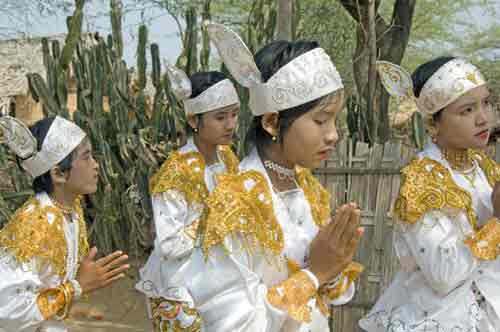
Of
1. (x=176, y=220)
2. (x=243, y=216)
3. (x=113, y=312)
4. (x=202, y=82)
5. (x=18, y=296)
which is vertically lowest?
(x=113, y=312)

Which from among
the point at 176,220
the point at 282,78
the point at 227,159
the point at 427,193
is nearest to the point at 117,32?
the point at 227,159

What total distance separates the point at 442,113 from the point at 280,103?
3.16 feet

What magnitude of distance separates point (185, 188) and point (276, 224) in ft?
5.97

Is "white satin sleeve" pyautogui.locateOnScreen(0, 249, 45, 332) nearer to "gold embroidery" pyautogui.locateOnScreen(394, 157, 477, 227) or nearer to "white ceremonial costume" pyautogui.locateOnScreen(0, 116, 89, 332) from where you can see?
"white ceremonial costume" pyautogui.locateOnScreen(0, 116, 89, 332)

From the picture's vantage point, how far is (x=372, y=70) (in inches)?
238

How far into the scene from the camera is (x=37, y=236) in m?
2.88

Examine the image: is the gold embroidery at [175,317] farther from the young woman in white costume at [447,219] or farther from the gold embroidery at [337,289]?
the gold embroidery at [337,289]

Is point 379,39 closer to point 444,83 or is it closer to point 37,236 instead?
point 444,83

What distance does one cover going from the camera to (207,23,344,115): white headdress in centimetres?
197

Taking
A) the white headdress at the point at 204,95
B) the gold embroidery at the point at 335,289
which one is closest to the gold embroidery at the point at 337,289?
the gold embroidery at the point at 335,289

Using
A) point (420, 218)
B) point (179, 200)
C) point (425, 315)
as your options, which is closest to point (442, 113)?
point (420, 218)

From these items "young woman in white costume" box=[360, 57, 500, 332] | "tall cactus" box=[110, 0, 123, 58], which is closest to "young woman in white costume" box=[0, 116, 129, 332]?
"young woman in white costume" box=[360, 57, 500, 332]

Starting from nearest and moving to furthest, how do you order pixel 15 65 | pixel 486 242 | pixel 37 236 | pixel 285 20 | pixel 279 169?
pixel 279 169, pixel 486 242, pixel 37 236, pixel 285 20, pixel 15 65

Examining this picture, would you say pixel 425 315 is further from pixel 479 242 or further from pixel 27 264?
pixel 27 264
